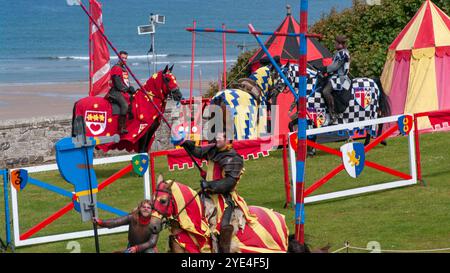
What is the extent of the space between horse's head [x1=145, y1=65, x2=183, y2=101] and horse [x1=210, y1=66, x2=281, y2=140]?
0.75 meters

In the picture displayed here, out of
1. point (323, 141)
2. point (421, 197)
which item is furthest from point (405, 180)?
point (323, 141)

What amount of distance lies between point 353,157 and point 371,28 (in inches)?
505

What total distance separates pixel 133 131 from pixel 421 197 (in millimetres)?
6492

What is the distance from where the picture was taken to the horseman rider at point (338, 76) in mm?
20641

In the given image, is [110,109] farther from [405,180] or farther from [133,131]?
[405,180]

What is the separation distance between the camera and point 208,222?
1135 centimetres

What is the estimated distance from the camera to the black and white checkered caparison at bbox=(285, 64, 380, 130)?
21.2 m

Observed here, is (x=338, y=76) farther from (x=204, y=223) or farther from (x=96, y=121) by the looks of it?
(x=204, y=223)

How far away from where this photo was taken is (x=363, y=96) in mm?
21594

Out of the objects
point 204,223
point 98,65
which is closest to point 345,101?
point 98,65

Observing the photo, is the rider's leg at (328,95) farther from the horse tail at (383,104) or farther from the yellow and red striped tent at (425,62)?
the yellow and red striped tent at (425,62)

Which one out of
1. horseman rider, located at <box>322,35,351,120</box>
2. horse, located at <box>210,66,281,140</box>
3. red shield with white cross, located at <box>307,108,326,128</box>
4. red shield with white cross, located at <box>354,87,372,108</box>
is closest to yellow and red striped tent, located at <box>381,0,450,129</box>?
red shield with white cross, located at <box>354,87,372,108</box>

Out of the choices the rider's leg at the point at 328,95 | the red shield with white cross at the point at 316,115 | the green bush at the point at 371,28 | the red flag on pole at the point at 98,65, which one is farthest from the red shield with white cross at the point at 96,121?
the green bush at the point at 371,28
